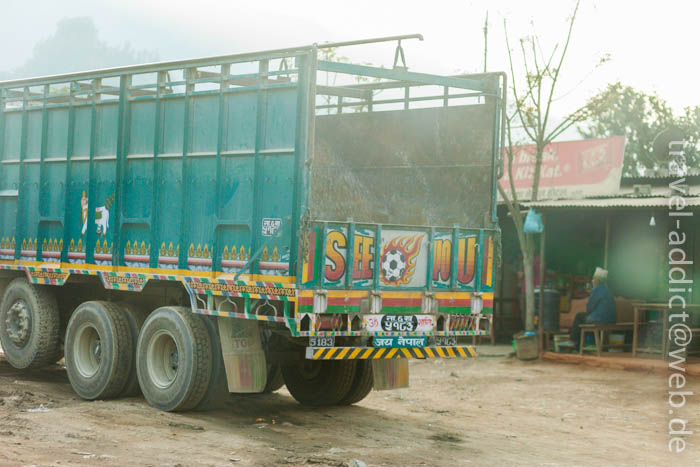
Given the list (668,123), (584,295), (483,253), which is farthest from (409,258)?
(668,123)

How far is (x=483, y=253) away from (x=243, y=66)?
9.90ft

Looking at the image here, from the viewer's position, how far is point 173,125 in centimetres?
988

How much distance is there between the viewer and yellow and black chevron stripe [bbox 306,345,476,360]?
8570 millimetres

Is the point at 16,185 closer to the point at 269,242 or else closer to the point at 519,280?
the point at 269,242

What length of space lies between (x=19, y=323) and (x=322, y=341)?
5.09 m

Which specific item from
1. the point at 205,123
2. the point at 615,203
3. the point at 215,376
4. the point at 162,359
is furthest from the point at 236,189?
the point at 615,203

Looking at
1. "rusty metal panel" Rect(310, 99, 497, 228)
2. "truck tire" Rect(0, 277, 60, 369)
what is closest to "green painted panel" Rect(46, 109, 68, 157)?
"truck tire" Rect(0, 277, 60, 369)

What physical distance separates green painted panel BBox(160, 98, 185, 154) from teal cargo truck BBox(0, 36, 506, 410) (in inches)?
0.9

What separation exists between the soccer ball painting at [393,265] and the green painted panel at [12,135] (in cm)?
556

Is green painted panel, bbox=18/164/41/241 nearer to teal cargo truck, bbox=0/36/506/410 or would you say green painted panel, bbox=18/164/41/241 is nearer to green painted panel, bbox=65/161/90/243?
teal cargo truck, bbox=0/36/506/410

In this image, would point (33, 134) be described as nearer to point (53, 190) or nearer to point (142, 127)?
point (53, 190)

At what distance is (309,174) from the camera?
8.41m

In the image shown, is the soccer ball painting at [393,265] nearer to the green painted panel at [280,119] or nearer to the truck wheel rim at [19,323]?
the green painted panel at [280,119]

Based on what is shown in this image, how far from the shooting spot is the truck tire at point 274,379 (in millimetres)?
11195
